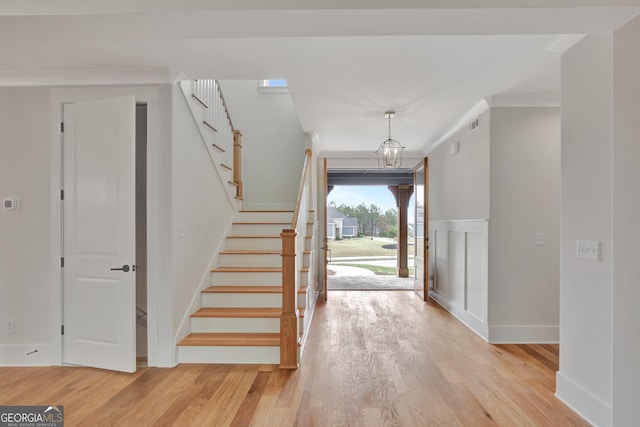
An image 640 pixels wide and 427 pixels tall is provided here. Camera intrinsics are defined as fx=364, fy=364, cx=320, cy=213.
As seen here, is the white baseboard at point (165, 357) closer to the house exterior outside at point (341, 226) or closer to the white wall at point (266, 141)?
the white wall at point (266, 141)

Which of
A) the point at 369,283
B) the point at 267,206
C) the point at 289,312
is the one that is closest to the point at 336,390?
the point at 289,312

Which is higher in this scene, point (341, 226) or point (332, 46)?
point (332, 46)

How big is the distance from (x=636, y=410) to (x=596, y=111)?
1704 millimetres

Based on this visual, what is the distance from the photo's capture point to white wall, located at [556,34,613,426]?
86.2 inches

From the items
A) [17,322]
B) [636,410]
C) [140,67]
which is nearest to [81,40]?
[140,67]

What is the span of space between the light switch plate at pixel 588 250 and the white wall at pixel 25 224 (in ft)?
13.6

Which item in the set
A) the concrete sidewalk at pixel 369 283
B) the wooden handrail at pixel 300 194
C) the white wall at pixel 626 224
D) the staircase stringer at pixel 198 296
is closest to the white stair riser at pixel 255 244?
the staircase stringer at pixel 198 296

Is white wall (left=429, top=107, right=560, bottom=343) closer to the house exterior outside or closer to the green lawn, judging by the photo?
the green lawn

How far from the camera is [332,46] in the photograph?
262cm

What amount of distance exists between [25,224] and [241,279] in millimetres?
1999

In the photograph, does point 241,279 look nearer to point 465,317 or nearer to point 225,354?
point 225,354

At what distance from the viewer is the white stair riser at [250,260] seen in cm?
421

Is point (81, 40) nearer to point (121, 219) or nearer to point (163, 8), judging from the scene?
point (163, 8)

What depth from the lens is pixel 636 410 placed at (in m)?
1.84
